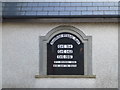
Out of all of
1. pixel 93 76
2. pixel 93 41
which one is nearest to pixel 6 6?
pixel 93 41

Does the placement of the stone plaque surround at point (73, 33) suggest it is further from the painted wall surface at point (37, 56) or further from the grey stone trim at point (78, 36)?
the painted wall surface at point (37, 56)

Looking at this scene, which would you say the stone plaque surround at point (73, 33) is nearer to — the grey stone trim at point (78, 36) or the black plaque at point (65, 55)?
the grey stone trim at point (78, 36)

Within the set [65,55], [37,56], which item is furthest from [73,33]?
[37,56]

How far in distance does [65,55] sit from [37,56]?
1.21 m

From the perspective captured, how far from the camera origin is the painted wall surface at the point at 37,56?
1107 centimetres

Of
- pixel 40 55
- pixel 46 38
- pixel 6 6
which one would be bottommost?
pixel 40 55

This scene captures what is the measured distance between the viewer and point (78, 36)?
436 inches

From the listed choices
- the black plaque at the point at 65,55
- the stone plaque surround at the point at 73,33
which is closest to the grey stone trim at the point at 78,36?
the stone plaque surround at the point at 73,33

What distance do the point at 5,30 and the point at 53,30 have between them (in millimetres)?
2102

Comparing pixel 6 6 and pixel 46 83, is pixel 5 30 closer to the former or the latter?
pixel 6 6

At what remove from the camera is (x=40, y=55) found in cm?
1113

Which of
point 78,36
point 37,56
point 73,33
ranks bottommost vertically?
point 37,56

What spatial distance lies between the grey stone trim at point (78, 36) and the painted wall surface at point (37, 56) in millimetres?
157

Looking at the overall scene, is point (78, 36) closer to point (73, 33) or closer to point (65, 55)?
point (73, 33)
